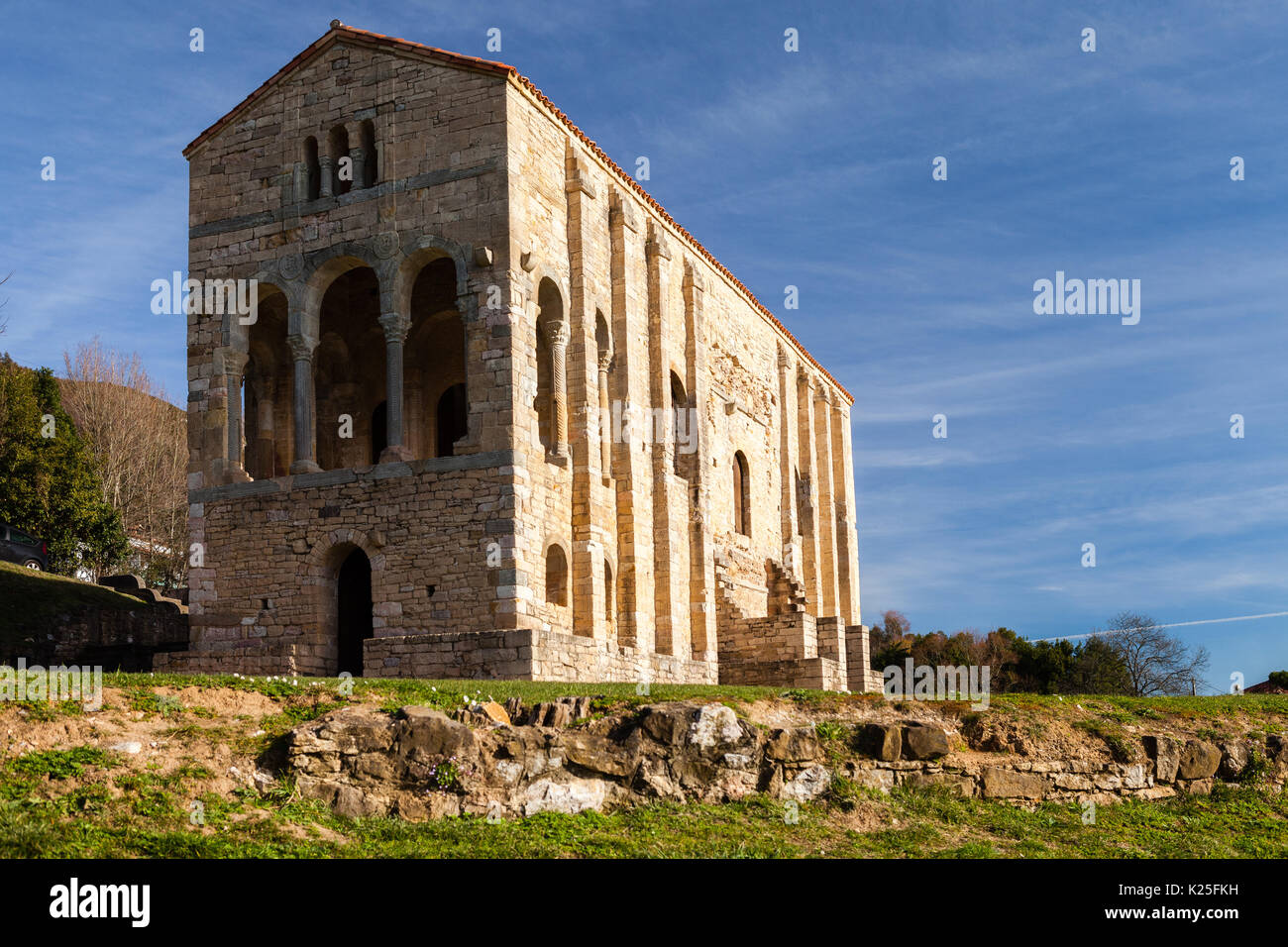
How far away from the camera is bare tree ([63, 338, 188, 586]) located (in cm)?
5142

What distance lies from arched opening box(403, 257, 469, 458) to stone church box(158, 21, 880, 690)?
6 centimetres

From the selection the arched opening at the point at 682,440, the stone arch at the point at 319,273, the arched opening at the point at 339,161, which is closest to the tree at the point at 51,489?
the stone arch at the point at 319,273

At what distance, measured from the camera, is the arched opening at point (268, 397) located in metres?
30.4

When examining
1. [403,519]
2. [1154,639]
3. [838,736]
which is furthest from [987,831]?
[1154,639]

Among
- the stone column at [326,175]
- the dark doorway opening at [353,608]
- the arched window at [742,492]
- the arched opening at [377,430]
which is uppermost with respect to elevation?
the stone column at [326,175]

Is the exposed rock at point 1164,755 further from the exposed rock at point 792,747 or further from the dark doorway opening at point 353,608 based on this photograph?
the dark doorway opening at point 353,608

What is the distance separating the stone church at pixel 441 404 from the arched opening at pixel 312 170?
2.2 inches

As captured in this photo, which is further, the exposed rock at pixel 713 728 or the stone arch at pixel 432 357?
the stone arch at pixel 432 357

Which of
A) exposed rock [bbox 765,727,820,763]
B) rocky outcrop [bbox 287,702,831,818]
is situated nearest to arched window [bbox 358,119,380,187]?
rocky outcrop [bbox 287,702,831,818]

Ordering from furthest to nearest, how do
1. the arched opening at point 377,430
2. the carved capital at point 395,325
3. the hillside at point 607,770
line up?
1. the arched opening at point 377,430
2. the carved capital at point 395,325
3. the hillside at point 607,770

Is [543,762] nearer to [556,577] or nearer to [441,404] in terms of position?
[556,577]

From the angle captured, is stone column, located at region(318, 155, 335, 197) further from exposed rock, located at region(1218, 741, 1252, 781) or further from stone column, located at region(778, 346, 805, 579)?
exposed rock, located at region(1218, 741, 1252, 781)

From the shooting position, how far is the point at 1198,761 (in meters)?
19.4
